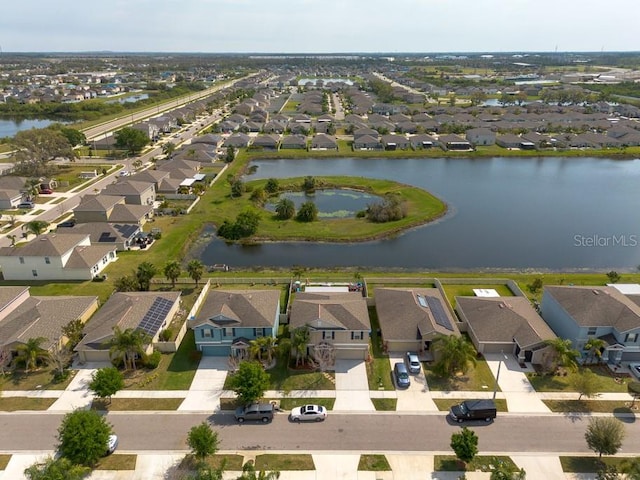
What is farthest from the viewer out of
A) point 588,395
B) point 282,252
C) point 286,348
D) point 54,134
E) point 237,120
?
point 237,120

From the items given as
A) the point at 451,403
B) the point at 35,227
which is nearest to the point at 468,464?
the point at 451,403

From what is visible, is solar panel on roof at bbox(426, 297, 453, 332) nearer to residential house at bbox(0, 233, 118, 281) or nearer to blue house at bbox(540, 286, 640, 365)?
blue house at bbox(540, 286, 640, 365)

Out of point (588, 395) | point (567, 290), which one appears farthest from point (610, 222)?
point (588, 395)

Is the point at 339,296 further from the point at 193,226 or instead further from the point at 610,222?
the point at 610,222

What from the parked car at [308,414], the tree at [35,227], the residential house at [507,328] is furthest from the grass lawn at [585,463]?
the tree at [35,227]

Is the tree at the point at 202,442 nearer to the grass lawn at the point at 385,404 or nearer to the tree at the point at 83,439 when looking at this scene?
the tree at the point at 83,439

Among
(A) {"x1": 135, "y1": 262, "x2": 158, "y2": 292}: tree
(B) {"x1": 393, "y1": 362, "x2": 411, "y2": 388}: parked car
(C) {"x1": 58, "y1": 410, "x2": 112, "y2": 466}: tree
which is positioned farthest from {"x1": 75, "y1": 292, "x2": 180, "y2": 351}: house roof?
(B) {"x1": 393, "y1": 362, "x2": 411, "y2": 388}: parked car

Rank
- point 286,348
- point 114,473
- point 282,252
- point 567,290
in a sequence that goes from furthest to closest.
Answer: point 282,252 < point 567,290 < point 286,348 < point 114,473

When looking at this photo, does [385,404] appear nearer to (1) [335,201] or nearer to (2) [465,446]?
(2) [465,446]
